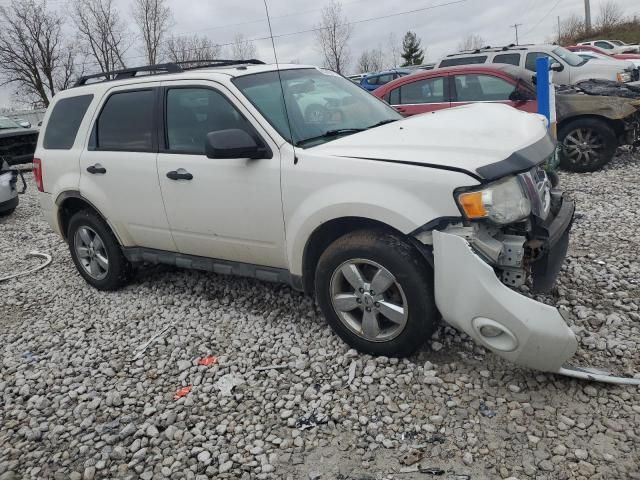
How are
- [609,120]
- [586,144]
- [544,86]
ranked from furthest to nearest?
[586,144]
[609,120]
[544,86]

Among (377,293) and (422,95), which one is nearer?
(377,293)

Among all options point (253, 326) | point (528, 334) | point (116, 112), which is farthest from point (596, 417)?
point (116, 112)

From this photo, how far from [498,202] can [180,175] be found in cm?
224

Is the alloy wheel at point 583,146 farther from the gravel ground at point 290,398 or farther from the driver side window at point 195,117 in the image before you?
the driver side window at point 195,117

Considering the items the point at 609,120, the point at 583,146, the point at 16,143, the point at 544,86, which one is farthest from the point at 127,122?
the point at 16,143

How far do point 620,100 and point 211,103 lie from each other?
6.04 m

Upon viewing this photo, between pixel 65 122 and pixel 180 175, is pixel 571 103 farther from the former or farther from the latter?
pixel 65 122

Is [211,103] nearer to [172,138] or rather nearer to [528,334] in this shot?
[172,138]

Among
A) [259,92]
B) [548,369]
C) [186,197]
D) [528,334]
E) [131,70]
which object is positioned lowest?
[548,369]

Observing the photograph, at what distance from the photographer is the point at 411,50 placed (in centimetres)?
5700

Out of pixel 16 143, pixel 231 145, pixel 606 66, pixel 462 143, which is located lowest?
pixel 462 143

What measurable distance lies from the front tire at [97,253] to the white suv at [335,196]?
0.08 feet

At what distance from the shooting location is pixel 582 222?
5.45 metres

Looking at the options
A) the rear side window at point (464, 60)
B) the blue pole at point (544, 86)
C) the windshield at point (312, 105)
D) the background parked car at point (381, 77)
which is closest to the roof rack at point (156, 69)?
the windshield at point (312, 105)
